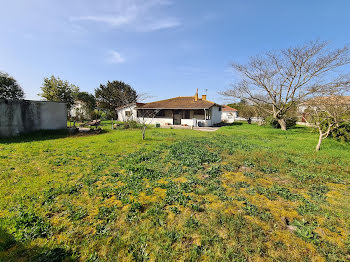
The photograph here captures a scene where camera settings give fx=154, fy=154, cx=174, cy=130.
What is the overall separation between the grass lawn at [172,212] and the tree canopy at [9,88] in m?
29.0

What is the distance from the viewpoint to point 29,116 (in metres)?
11.6

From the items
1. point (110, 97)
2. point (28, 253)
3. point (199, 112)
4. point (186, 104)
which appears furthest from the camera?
point (110, 97)

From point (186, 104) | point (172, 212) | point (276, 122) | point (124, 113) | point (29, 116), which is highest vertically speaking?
point (186, 104)

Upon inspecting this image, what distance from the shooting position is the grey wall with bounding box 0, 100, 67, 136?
Answer: 10.4 meters

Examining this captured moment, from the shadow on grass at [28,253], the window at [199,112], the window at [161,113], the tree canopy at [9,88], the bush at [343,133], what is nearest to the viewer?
the shadow on grass at [28,253]

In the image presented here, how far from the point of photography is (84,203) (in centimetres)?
358

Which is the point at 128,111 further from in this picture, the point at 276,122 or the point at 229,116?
the point at 276,122

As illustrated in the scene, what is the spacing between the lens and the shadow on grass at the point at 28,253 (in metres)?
2.21

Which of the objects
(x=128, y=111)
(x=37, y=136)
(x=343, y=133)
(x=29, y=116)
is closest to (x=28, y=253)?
(x=37, y=136)

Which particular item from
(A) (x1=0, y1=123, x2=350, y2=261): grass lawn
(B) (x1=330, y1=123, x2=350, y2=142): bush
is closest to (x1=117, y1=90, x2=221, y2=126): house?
(B) (x1=330, y1=123, x2=350, y2=142): bush

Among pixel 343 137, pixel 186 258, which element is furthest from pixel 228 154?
pixel 343 137

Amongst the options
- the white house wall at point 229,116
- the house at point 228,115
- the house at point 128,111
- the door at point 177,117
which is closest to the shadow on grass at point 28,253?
the door at point 177,117

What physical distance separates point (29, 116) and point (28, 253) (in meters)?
13.0

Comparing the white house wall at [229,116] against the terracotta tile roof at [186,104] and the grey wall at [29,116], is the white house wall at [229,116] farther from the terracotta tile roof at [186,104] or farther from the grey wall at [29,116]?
the grey wall at [29,116]
